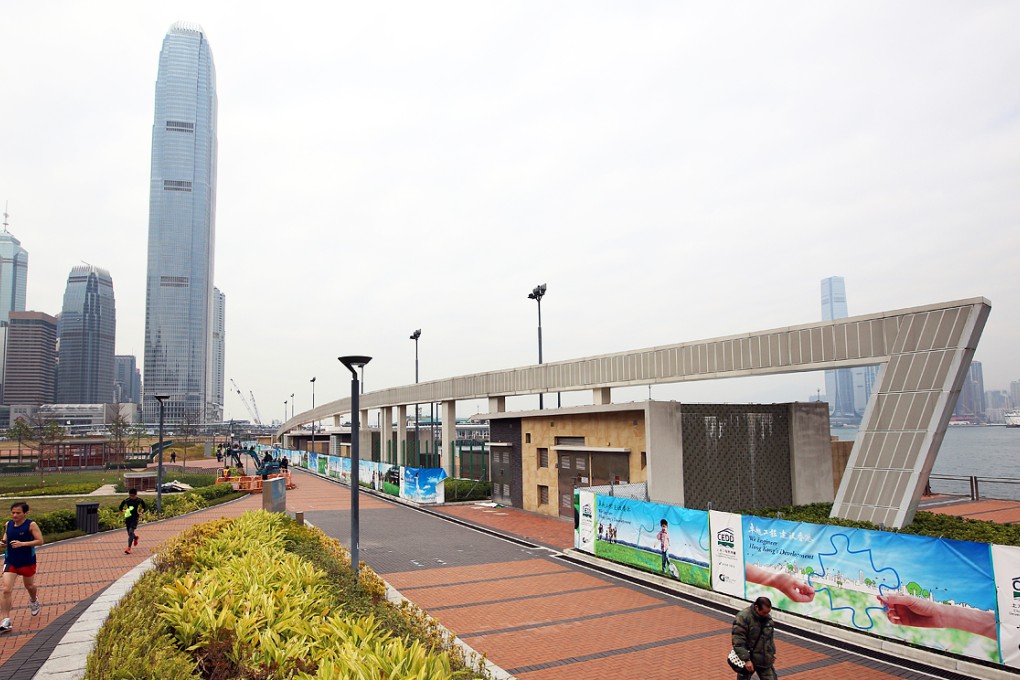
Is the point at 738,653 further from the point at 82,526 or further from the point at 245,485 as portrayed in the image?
the point at 245,485

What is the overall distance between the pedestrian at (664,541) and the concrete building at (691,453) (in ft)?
17.9

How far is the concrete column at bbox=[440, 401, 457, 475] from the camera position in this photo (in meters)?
41.6

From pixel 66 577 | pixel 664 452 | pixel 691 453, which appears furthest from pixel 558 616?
pixel 66 577

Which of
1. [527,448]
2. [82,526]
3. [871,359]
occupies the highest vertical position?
[871,359]

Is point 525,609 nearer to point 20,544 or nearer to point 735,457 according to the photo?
point 20,544

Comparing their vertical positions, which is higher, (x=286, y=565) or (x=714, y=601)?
(x=286, y=565)

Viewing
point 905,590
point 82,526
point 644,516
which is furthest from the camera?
point 82,526

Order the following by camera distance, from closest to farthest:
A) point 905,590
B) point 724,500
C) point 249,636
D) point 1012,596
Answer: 1. point 249,636
2. point 1012,596
3. point 905,590
4. point 724,500

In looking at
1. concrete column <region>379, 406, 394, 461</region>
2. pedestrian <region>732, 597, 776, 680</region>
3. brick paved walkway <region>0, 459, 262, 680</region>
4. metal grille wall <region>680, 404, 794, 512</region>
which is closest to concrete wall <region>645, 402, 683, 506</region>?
metal grille wall <region>680, 404, 794, 512</region>

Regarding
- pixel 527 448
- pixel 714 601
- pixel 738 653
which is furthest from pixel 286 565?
pixel 527 448

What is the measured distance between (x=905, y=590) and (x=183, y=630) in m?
11.8

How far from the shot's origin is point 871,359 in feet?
62.3

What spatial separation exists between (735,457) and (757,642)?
1686cm

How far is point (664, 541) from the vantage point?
16.8 meters
